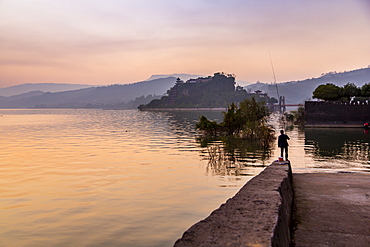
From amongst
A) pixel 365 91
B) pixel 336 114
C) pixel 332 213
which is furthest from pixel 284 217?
pixel 365 91

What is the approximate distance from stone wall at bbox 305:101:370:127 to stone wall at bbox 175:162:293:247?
57464 mm

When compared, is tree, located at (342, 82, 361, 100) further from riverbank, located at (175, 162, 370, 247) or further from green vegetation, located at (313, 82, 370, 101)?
riverbank, located at (175, 162, 370, 247)

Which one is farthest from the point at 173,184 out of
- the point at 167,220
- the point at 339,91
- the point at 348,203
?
the point at 339,91

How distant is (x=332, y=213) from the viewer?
28.1ft

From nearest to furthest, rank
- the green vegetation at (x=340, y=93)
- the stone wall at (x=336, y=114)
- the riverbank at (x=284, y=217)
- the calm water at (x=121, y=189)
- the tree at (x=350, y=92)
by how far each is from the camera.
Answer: the riverbank at (x=284, y=217) < the calm water at (x=121, y=189) < the stone wall at (x=336, y=114) < the green vegetation at (x=340, y=93) < the tree at (x=350, y=92)

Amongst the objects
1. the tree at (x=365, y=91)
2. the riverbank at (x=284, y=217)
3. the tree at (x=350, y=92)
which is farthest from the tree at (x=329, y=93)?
the riverbank at (x=284, y=217)

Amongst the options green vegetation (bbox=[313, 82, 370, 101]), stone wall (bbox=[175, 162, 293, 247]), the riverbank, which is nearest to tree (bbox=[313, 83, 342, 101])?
green vegetation (bbox=[313, 82, 370, 101])

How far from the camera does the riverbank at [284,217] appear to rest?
5266 millimetres

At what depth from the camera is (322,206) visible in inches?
365

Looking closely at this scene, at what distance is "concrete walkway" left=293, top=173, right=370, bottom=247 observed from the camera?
6969 millimetres

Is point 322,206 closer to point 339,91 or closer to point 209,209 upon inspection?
point 209,209

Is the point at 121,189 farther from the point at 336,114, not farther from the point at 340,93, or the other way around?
the point at 340,93

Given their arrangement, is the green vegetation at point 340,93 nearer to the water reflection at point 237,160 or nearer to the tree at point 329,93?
the tree at point 329,93

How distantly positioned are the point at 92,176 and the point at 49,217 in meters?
6.88
